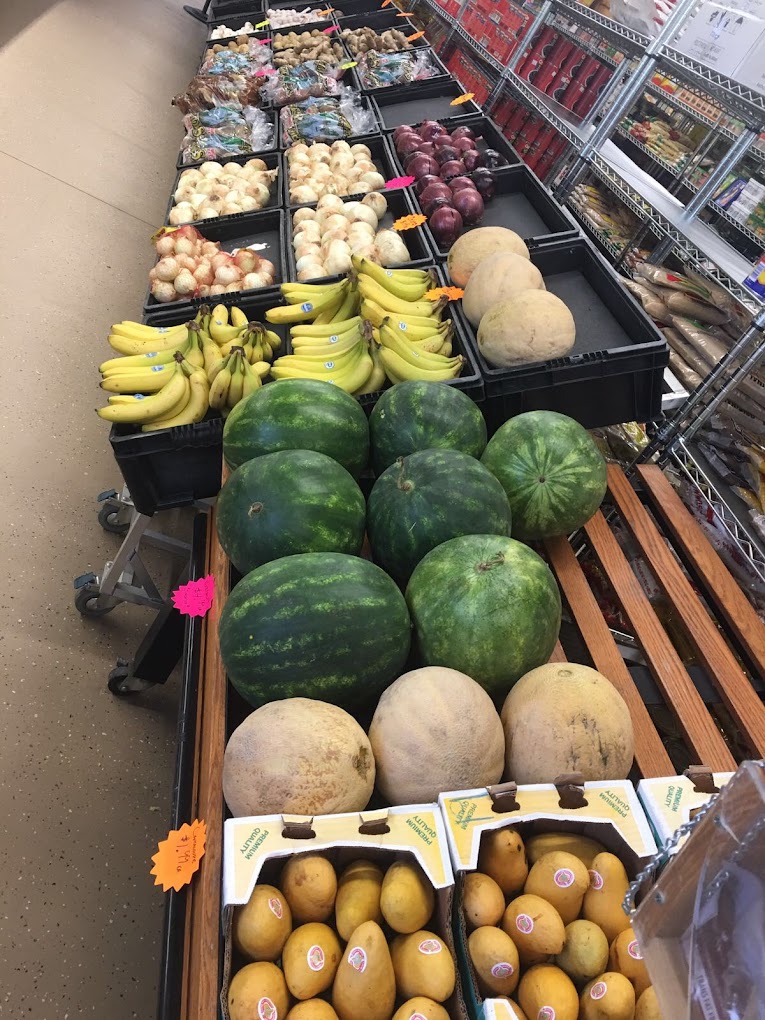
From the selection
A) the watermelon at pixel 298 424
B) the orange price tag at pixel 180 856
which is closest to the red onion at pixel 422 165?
the watermelon at pixel 298 424

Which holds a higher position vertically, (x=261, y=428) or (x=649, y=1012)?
(x=649, y=1012)

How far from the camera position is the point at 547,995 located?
2.26 ft

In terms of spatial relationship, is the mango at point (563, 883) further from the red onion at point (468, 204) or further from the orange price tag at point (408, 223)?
the red onion at point (468, 204)

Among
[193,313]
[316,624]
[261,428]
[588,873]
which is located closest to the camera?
[588,873]

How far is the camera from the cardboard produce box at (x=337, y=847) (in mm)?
739

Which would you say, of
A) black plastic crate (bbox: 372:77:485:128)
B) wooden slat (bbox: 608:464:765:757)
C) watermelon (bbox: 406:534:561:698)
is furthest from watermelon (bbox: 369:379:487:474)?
black plastic crate (bbox: 372:77:485:128)

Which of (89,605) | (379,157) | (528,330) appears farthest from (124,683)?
(379,157)

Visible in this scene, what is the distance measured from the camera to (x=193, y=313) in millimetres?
2145

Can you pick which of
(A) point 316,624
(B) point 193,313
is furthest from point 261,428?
(B) point 193,313

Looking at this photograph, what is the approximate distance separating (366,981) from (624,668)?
908mm

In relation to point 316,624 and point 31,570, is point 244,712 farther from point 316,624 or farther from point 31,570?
point 31,570

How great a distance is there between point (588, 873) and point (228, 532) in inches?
35.0

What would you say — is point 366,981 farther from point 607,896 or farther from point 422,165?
point 422,165

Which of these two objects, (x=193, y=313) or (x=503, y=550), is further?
(x=193, y=313)
